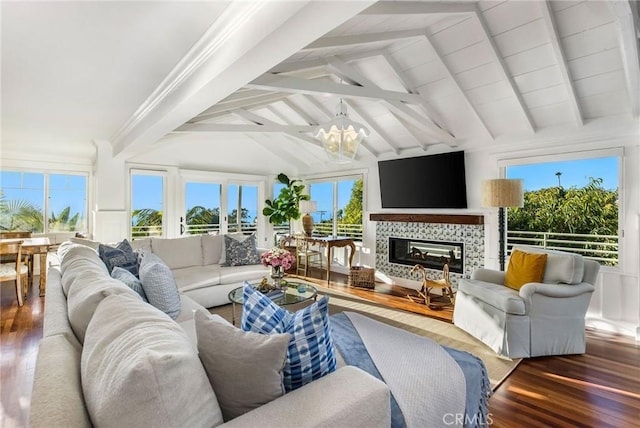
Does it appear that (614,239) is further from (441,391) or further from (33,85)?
(33,85)

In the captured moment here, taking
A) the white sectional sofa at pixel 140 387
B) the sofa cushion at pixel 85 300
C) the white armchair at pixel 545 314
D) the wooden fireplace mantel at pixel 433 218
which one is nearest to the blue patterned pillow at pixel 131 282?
the sofa cushion at pixel 85 300

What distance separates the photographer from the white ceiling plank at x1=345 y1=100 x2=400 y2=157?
4.93 m

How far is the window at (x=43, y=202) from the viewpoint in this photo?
5.54 m

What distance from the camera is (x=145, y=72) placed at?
2.77m

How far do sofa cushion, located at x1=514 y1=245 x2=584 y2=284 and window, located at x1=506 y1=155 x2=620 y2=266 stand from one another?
38.9 inches

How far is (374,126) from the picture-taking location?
5.14m

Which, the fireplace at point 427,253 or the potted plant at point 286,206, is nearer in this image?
the fireplace at point 427,253

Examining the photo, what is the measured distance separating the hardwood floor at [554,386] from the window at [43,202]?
3.24 metres

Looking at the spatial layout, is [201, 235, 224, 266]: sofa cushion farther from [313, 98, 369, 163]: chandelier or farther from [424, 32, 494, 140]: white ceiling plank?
[424, 32, 494, 140]: white ceiling plank

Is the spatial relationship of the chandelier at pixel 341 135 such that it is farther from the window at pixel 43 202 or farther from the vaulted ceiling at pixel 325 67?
the window at pixel 43 202

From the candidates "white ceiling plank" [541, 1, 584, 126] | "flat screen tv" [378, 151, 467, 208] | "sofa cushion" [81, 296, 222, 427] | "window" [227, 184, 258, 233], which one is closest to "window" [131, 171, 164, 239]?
"window" [227, 184, 258, 233]

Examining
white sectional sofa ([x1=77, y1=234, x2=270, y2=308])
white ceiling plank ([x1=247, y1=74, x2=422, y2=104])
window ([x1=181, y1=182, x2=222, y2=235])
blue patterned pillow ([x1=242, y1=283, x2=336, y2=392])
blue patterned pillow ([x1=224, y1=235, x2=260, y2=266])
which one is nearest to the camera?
Answer: blue patterned pillow ([x1=242, y1=283, x2=336, y2=392])

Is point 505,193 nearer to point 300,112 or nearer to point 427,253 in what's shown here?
point 427,253

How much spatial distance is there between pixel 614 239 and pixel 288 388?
416cm
